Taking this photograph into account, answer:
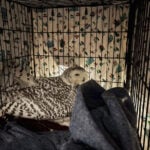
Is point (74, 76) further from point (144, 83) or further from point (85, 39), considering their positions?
point (144, 83)

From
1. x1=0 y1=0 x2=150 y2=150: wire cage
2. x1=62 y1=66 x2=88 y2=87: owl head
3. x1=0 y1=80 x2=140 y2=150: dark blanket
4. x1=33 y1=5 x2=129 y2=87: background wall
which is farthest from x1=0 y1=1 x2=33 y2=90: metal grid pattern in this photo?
x1=0 y1=80 x2=140 y2=150: dark blanket

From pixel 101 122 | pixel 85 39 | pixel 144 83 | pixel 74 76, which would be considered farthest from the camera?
pixel 85 39

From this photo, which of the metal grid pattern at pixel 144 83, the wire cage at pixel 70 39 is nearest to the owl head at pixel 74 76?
the wire cage at pixel 70 39

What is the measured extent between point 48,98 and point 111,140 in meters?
0.83

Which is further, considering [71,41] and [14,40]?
[71,41]

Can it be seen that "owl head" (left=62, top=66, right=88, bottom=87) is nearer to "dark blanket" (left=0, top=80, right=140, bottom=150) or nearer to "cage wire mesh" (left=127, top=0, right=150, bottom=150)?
"cage wire mesh" (left=127, top=0, right=150, bottom=150)

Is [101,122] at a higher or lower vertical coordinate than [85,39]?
lower

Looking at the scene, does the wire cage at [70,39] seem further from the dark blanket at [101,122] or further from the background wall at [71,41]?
the dark blanket at [101,122]

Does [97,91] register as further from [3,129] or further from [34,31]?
[34,31]

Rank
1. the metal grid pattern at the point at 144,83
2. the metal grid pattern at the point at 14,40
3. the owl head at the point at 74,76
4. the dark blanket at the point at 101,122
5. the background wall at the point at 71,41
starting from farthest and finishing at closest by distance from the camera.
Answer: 1. the background wall at the point at 71,41
2. the owl head at the point at 74,76
3. the metal grid pattern at the point at 14,40
4. the metal grid pattern at the point at 144,83
5. the dark blanket at the point at 101,122

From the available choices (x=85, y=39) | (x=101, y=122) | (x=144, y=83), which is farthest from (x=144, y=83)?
(x=85, y=39)

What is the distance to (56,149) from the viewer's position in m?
0.80

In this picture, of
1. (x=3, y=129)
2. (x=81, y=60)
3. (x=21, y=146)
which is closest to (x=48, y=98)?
(x=3, y=129)

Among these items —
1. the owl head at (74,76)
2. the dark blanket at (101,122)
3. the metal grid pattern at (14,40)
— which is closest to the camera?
the dark blanket at (101,122)
